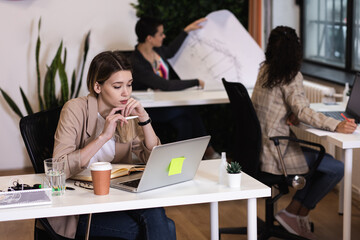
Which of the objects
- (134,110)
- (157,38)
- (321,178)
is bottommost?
(321,178)

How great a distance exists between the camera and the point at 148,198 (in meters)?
1.90

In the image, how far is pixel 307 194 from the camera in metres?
3.19

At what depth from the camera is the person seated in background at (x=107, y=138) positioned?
2092 millimetres

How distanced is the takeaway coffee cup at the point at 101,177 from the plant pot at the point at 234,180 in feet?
1.43

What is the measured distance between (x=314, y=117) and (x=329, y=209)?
1098mm

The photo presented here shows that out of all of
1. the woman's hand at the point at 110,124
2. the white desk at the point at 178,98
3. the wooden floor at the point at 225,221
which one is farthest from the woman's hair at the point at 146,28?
the woman's hand at the point at 110,124

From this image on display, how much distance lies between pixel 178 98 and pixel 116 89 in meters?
1.66

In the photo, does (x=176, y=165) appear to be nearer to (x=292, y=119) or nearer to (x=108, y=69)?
(x=108, y=69)

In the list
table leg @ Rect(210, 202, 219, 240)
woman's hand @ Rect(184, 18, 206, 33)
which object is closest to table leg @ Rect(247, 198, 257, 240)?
table leg @ Rect(210, 202, 219, 240)

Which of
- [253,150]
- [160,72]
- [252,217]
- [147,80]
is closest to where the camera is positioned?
[252,217]

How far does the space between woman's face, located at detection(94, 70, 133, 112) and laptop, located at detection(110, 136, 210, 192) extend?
0.40 metres

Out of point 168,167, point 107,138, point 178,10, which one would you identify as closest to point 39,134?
point 107,138

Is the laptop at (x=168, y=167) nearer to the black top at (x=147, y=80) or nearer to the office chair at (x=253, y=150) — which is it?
the office chair at (x=253, y=150)

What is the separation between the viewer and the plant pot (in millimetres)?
1993
